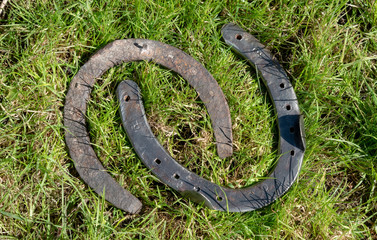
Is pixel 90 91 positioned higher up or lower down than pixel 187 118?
higher up

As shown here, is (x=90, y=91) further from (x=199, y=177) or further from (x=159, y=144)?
(x=199, y=177)

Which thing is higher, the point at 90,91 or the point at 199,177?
the point at 90,91

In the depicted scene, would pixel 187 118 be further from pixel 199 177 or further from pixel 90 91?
pixel 90 91

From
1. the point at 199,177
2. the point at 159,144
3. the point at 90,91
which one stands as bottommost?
the point at 199,177

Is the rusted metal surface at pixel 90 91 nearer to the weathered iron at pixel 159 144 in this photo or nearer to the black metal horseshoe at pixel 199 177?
the weathered iron at pixel 159 144

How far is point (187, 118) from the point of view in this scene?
2.08m

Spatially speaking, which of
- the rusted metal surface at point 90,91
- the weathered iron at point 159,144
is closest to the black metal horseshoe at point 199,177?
the weathered iron at point 159,144

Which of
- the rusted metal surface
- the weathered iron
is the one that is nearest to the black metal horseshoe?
the weathered iron

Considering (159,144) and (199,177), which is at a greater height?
(159,144)

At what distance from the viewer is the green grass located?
196 cm

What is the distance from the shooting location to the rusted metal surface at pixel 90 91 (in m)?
1.96

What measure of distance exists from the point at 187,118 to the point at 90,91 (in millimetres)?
451

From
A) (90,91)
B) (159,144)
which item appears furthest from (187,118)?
(90,91)

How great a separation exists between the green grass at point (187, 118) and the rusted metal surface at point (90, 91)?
0.04 meters
